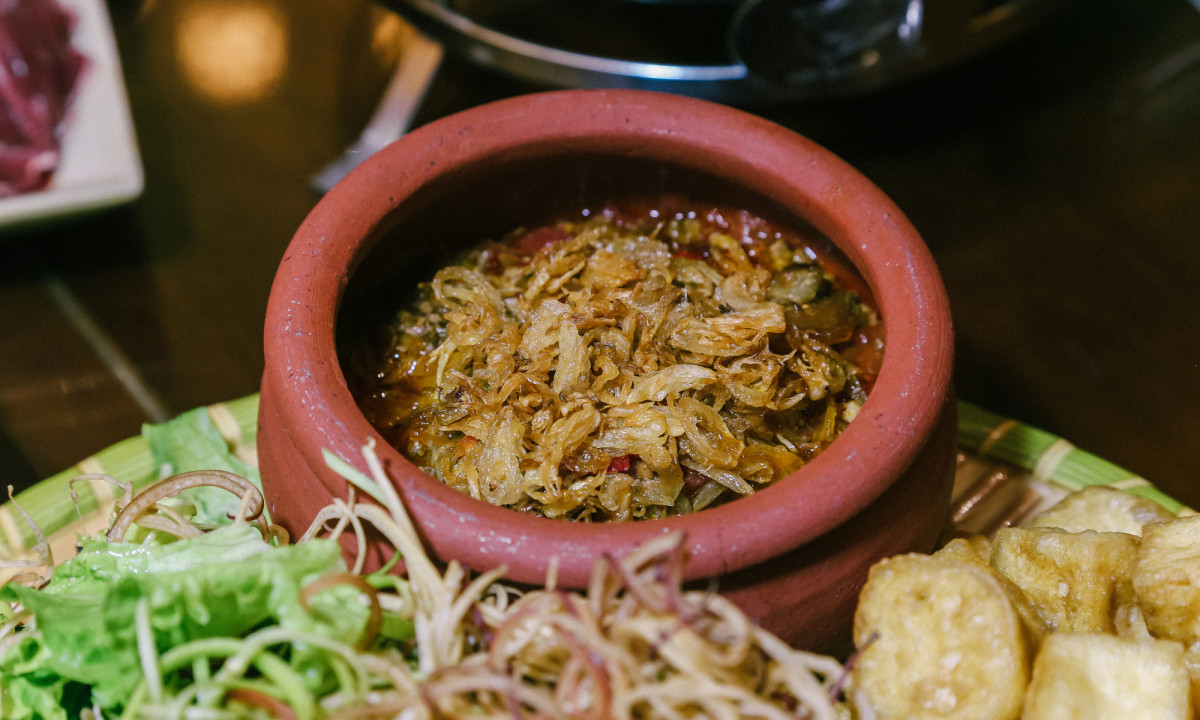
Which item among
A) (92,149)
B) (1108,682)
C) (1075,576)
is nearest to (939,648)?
(1108,682)

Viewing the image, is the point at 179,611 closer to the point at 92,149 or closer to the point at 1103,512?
the point at 1103,512

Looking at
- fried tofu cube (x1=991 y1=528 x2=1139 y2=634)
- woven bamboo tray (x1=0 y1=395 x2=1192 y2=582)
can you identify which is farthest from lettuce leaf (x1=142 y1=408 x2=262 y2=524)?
fried tofu cube (x1=991 y1=528 x2=1139 y2=634)

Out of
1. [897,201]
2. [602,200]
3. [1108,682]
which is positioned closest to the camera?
[1108,682]

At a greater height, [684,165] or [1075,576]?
[684,165]

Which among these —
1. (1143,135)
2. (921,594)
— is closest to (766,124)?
(921,594)

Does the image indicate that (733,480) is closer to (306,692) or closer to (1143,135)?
(306,692)

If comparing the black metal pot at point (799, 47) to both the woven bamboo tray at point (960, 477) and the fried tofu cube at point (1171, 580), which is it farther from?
the fried tofu cube at point (1171, 580)
